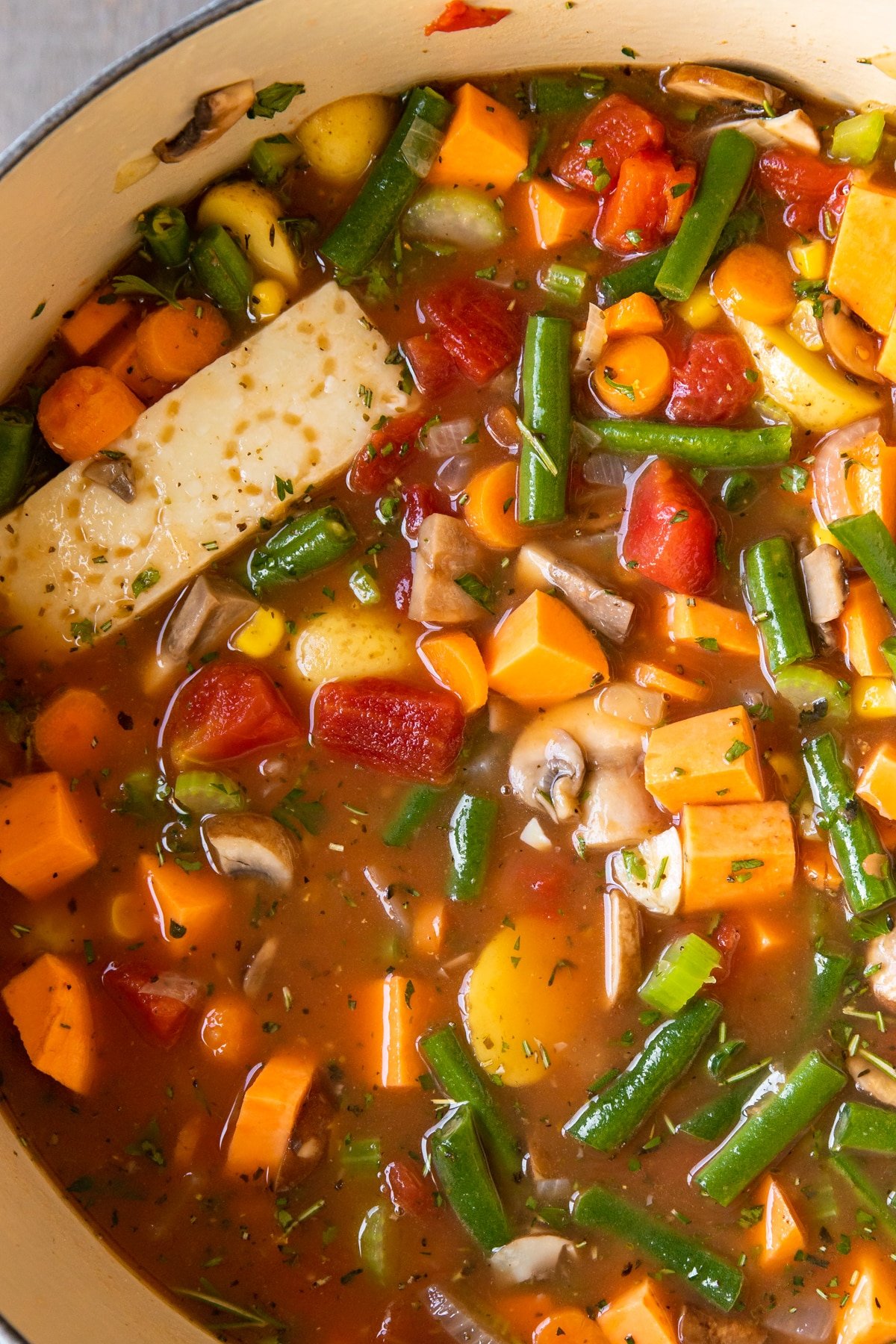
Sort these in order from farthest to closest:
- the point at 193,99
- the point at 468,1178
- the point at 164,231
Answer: the point at 468,1178 → the point at 164,231 → the point at 193,99

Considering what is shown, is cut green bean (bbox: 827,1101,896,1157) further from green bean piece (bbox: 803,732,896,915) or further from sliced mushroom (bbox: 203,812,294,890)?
sliced mushroom (bbox: 203,812,294,890)

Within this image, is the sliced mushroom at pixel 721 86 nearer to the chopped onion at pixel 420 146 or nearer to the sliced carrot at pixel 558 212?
the sliced carrot at pixel 558 212

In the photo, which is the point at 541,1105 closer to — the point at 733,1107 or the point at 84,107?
the point at 733,1107

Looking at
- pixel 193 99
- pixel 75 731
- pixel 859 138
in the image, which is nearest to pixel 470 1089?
pixel 75 731

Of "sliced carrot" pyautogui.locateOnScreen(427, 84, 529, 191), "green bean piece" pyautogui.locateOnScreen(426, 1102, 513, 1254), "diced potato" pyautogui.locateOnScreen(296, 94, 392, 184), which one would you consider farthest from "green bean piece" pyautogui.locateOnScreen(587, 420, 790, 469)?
"green bean piece" pyautogui.locateOnScreen(426, 1102, 513, 1254)

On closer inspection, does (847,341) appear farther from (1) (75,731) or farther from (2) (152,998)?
(2) (152,998)

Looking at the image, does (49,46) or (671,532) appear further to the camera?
(49,46)

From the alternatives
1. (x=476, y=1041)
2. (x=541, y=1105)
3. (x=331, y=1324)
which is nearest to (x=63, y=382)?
(x=476, y=1041)

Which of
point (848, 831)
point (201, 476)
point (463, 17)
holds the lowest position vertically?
point (848, 831)
